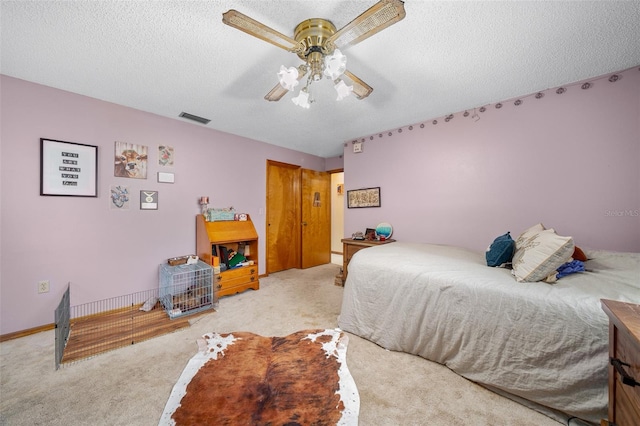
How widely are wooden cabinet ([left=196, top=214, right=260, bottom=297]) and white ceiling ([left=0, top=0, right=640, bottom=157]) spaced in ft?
4.98

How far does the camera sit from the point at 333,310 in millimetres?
2566

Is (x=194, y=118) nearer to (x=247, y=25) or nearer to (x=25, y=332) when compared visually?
(x=247, y=25)

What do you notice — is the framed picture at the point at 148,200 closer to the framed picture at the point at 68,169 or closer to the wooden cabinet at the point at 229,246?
the framed picture at the point at 68,169

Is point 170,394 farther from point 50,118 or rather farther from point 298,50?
point 50,118

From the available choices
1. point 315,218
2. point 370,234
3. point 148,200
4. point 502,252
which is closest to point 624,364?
point 502,252

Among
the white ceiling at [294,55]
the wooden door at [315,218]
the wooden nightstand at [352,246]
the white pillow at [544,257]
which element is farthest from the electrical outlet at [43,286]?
the white pillow at [544,257]

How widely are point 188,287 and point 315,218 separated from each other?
2683mm

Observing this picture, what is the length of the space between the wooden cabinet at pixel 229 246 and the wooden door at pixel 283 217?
2.17 feet

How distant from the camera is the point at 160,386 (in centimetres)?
147

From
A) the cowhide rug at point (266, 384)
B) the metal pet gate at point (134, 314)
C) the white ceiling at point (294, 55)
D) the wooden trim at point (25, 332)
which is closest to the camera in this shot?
the cowhide rug at point (266, 384)

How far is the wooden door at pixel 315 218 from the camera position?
4.59 metres

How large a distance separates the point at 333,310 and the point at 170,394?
5.20 feet

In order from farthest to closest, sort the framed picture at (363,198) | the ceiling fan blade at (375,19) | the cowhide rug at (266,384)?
the framed picture at (363,198)
the cowhide rug at (266,384)
the ceiling fan blade at (375,19)

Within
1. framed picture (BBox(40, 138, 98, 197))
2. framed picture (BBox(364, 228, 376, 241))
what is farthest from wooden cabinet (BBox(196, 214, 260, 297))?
framed picture (BBox(364, 228, 376, 241))
